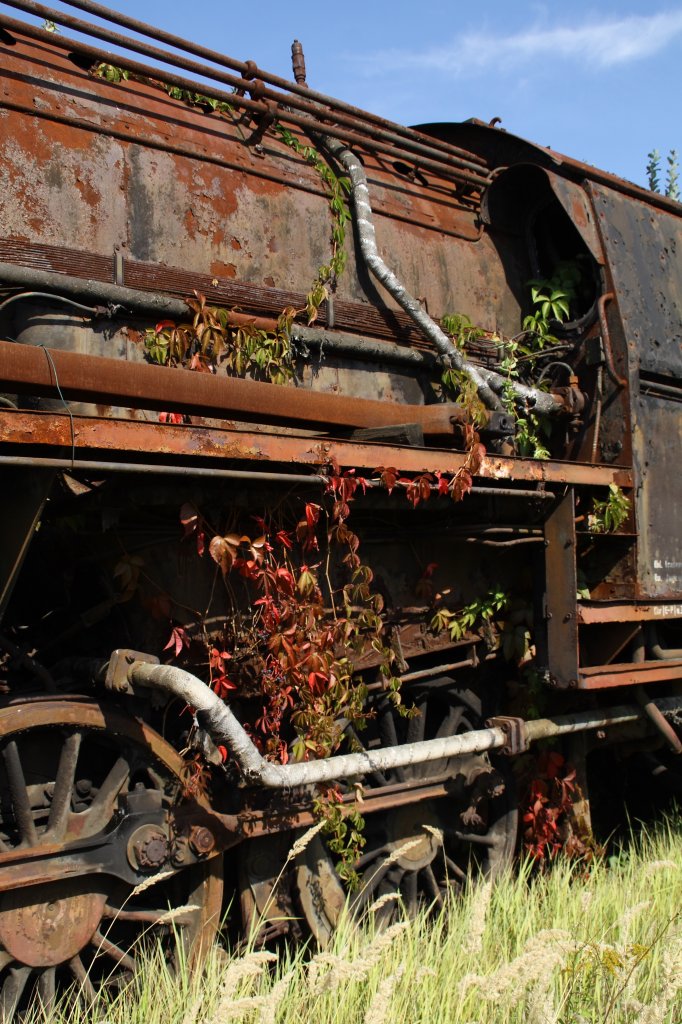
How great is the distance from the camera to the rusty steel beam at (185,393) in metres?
2.74

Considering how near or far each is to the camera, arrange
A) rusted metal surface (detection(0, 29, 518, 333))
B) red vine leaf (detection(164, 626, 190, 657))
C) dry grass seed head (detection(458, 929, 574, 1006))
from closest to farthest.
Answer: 1. dry grass seed head (detection(458, 929, 574, 1006))
2. red vine leaf (detection(164, 626, 190, 657))
3. rusted metal surface (detection(0, 29, 518, 333))

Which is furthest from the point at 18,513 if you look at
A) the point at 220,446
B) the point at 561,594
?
the point at 561,594

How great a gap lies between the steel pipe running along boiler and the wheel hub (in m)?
0.63

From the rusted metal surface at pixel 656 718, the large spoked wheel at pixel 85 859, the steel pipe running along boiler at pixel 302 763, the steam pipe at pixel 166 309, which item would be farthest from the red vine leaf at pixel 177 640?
the rusted metal surface at pixel 656 718

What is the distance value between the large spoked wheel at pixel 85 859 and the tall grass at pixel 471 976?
5.9 inches

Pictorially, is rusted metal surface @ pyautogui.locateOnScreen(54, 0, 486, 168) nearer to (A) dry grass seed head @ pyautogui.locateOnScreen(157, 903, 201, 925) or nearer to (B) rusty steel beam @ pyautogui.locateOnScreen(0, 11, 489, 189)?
(B) rusty steel beam @ pyautogui.locateOnScreen(0, 11, 489, 189)

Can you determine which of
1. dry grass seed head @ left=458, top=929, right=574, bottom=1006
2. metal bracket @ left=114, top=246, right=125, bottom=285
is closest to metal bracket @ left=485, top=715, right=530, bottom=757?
dry grass seed head @ left=458, top=929, right=574, bottom=1006

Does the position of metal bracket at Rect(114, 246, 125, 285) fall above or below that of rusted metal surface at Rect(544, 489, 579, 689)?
above

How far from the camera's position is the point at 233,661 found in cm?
A: 354

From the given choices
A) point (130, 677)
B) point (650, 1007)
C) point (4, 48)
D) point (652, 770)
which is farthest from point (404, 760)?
point (4, 48)

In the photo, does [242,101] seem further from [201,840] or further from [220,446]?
[201,840]

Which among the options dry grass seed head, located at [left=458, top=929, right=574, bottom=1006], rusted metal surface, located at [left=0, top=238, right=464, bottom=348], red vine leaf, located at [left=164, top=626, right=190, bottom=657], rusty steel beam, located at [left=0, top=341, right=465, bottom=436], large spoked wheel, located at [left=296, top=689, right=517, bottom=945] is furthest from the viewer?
large spoked wheel, located at [left=296, top=689, right=517, bottom=945]

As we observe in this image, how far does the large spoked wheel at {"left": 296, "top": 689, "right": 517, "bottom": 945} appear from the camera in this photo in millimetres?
3879

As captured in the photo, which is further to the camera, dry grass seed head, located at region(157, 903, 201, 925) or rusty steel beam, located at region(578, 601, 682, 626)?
rusty steel beam, located at region(578, 601, 682, 626)
